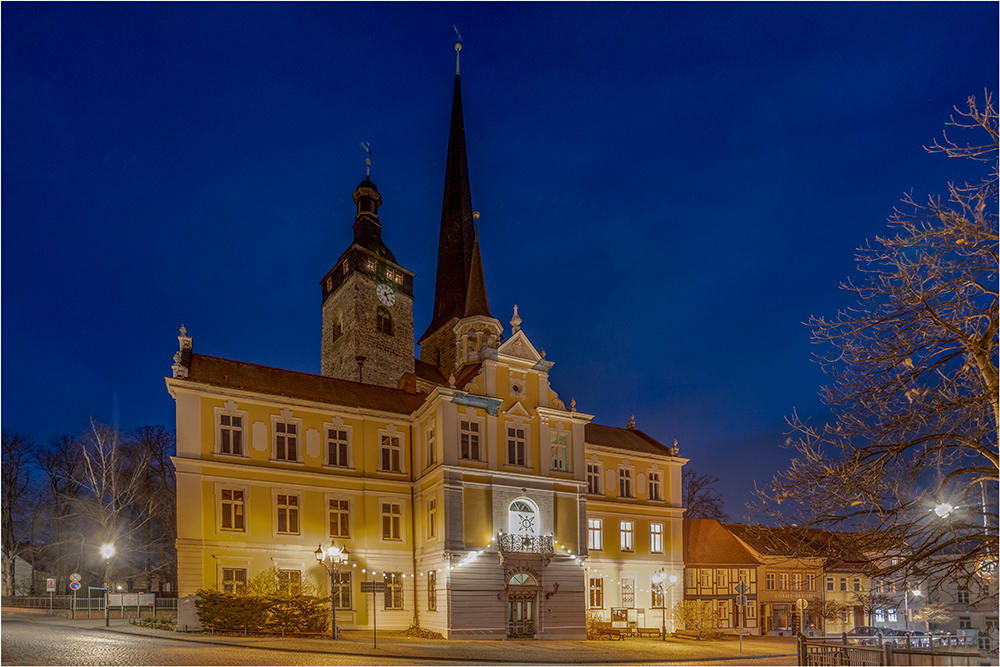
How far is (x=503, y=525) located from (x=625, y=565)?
10.0 meters

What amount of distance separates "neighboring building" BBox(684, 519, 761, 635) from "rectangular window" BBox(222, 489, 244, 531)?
→ 24.1 meters

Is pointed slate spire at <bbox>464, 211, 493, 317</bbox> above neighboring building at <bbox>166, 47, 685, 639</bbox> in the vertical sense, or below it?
above

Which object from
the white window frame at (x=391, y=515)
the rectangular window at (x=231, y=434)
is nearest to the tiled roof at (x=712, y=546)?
the white window frame at (x=391, y=515)

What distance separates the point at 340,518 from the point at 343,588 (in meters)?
2.84

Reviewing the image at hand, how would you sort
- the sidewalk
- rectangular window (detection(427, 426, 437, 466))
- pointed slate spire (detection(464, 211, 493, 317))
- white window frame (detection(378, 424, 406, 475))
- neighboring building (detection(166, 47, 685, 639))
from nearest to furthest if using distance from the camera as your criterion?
the sidewalk → neighboring building (detection(166, 47, 685, 639)) → rectangular window (detection(427, 426, 437, 466)) → white window frame (detection(378, 424, 406, 475)) → pointed slate spire (detection(464, 211, 493, 317))

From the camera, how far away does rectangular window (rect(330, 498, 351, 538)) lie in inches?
1228

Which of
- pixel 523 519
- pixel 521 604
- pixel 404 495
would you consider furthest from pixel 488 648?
pixel 404 495

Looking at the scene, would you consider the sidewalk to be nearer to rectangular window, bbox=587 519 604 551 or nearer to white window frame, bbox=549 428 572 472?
rectangular window, bbox=587 519 604 551

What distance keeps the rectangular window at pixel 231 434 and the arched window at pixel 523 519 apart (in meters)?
11.4

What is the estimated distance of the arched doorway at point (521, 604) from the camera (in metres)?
30.2

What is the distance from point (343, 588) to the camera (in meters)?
30.1

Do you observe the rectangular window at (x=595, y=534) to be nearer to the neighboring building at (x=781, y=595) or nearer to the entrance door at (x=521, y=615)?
the entrance door at (x=521, y=615)

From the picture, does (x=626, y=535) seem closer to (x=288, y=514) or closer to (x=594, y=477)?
(x=594, y=477)

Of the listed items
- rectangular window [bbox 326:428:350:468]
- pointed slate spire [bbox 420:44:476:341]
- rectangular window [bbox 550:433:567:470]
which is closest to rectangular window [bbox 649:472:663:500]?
rectangular window [bbox 550:433:567:470]
